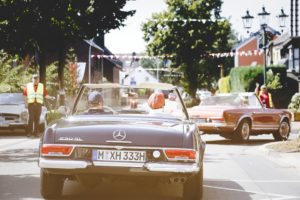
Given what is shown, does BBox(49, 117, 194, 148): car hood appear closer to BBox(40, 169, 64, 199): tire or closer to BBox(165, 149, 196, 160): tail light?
BBox(165, 149, 196, 160): tail light

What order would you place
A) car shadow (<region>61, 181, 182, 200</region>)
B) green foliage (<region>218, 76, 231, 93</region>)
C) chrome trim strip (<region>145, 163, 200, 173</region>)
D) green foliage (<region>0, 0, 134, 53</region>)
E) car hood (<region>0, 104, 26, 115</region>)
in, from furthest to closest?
green foliage (<region>218, 76, 231, 93</region>) → green foliage (<region>0, 0, 134, 53</region>) → car hood (<region>0, 104, 26, 115</region>) → car shadow (<region>61, 181, 182, 200</region>) → chrome trim strip (<region>145, 163, 200, 173</region>)

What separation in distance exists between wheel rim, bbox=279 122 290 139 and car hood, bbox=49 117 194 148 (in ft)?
39.5

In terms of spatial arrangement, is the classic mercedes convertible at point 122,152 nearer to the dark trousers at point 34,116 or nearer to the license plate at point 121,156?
the license plate at point 121,156

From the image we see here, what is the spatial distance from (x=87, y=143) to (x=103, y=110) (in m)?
1.58

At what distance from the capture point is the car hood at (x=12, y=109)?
67.9ft

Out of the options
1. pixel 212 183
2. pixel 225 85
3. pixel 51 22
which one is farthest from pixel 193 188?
pixel 225 85

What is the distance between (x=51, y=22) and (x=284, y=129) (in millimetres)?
13211

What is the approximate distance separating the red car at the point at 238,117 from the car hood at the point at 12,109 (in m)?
5.66

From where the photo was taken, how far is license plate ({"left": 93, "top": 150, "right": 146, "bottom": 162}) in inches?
272

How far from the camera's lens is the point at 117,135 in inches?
276

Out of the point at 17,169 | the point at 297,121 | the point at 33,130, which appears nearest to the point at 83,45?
the point at 297,121

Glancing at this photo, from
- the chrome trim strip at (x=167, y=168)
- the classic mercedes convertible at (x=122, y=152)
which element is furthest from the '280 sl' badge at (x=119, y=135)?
the chrome trim strip at (x=167, y=168)

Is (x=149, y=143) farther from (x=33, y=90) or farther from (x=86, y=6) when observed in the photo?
(x=86, y=6)

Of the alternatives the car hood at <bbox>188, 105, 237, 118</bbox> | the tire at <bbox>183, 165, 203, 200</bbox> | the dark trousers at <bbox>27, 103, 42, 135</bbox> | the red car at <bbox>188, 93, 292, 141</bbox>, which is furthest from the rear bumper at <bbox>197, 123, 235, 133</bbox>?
the tire at <bbox>183, 165, 203, 200</bbox>
